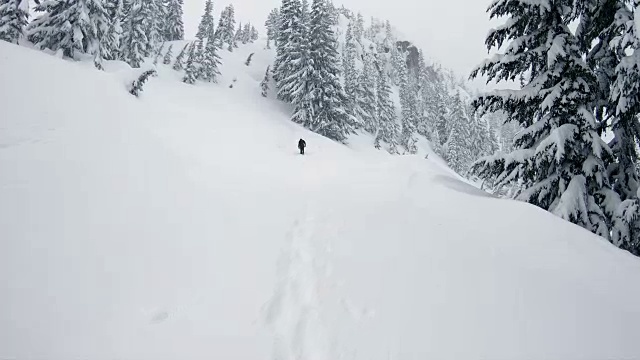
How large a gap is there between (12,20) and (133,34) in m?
12.8

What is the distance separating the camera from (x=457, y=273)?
4.73 metres

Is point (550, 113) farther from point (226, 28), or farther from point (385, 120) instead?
point (226, 28)

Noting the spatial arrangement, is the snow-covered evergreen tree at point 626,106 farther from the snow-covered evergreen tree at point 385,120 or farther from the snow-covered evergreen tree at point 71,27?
the snow-covered evergreen tree at point 385,120

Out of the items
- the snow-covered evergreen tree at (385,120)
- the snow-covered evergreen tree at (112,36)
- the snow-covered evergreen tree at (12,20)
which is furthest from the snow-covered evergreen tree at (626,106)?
the snow-covered evergreen tree at (385,120)

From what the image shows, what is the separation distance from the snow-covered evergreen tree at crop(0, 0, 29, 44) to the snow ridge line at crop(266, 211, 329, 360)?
3118 cm

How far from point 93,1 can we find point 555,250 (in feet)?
96.3

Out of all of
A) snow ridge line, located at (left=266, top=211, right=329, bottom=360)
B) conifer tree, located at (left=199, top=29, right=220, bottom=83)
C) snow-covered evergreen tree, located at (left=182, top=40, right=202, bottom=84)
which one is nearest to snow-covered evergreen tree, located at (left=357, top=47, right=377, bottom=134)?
conifer tree, located at (left=199, top=29, right=220, bottom=83)

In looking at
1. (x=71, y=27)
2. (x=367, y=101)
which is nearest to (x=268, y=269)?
(x=71, y=27)

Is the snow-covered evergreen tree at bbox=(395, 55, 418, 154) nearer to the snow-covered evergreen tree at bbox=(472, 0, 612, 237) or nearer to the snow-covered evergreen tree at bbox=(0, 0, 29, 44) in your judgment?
the snow-covered evergreen tree at bbox=(472, 0, 612, 237)

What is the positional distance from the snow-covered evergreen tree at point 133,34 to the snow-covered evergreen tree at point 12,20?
1071 cm

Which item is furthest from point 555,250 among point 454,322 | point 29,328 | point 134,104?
point 134,104

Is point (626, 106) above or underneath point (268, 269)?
above

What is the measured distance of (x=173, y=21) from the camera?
58781mm

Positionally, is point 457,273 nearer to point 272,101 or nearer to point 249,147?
point 249,147
